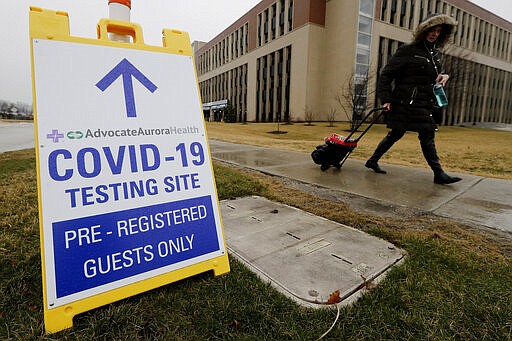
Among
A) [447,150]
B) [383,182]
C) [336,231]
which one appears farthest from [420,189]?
[447,150]

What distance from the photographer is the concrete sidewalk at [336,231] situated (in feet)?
5.01

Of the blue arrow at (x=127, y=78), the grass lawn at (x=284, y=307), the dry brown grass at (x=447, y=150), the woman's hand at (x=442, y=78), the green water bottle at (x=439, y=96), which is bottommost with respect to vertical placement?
the grass lawn at (x=284, y=307)

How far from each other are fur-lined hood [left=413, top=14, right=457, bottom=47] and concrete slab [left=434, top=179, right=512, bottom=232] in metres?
2.04

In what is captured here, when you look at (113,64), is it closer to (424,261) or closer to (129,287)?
(129,287)

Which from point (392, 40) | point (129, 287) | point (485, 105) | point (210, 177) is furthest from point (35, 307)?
point (485, 105)

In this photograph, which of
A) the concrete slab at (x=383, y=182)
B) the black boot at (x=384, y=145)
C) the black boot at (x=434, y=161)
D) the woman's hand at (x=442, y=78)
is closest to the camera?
the concrete slab at (x=383, y=182)

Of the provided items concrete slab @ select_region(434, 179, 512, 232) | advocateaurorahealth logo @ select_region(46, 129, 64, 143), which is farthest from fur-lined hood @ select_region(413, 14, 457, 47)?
advocateaurorahealth logo @ select_region(46, 129, 64, 143)

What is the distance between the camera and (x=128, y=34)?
172 cm

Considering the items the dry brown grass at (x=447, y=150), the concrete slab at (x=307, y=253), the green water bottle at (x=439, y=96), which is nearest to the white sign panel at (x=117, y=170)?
the concrete slab at (x=307, y=253)

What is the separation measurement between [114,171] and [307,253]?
1231 mm

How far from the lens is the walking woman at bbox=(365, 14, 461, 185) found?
367 centimetres

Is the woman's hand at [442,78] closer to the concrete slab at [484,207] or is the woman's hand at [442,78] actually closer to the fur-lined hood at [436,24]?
the fur-lined hood at [436,24]

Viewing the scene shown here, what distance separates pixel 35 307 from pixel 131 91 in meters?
1.13

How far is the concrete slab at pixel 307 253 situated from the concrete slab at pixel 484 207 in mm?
1137
